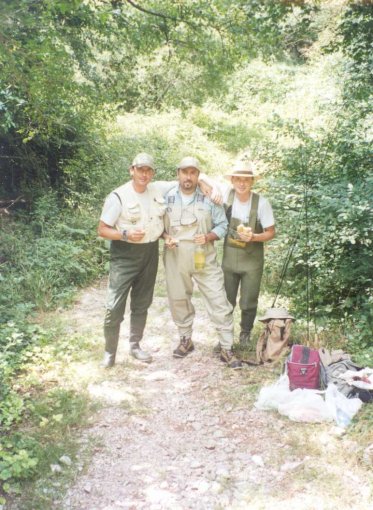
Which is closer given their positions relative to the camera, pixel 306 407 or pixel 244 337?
pixel 306 407

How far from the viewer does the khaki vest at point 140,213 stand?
4730 millimetres

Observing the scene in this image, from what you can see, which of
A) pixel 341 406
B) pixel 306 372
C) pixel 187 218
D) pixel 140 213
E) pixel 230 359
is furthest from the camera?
pixel 230 359

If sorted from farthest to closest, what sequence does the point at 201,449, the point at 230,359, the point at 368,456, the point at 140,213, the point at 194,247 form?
the point at 230,359 < the point at 194,247 < the point at 140,213 < the point at 201,449 < the point at 368,456

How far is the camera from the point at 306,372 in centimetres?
443

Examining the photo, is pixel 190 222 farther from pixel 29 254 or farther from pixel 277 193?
pixel 29 254

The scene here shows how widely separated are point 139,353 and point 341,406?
88.1 inches

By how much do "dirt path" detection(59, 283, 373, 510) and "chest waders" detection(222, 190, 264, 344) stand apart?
2.43ft

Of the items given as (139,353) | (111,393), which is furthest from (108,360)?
(111,393)

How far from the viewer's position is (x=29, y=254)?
25.6 ft

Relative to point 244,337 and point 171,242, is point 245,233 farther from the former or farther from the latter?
point 244,337

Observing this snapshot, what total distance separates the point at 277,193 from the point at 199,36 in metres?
2.35

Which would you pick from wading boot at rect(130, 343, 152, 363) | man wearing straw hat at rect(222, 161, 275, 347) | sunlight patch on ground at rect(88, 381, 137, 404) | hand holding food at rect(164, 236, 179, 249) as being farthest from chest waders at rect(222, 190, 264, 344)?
sunlight patch on ground at rect(88, 381, 137, 404)

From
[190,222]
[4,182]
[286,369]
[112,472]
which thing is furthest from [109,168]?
[112,472]

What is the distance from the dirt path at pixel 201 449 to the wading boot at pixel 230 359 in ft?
0.27
